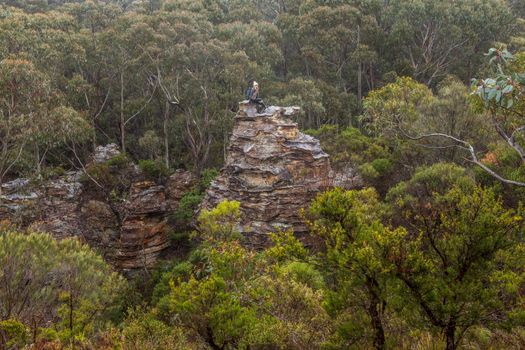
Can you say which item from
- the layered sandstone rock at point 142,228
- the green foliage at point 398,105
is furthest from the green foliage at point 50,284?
the green foliage at point 398,105

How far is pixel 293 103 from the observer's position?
30344 millimetres

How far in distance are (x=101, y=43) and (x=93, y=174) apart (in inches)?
384

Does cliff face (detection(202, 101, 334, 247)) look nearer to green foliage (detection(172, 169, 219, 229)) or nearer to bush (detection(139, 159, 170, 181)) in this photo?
green foliage (detection(172, 169, 219, 229))

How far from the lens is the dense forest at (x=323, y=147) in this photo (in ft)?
25.0

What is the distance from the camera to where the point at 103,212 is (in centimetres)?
2716

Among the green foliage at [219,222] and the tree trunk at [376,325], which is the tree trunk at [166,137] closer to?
the green foliage at [219,222]

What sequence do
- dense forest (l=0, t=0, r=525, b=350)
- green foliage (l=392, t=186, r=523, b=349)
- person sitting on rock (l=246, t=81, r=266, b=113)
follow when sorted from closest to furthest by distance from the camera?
1. green foliage (l=392, t=186, r=523, b=349)
2. dense forest (l=0, t=0, r=525, b=350)
3. person sitting on rock (l=246, t=81, r=266, b=113)

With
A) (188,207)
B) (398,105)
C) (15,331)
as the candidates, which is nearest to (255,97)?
(188,207)

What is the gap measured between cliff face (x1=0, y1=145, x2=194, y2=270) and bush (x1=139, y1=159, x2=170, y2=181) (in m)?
0.60

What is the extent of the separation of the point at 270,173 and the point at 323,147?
15.2 ft

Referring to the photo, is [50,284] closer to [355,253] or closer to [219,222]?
[219,222]

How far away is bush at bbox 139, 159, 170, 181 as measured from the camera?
94.3ft

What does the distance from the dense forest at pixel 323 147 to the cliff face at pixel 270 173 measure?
156 cm

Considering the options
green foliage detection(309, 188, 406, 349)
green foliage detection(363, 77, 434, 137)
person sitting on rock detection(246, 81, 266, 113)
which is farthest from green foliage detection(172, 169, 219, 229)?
green foliage detection(309, 188, 406, 349)
